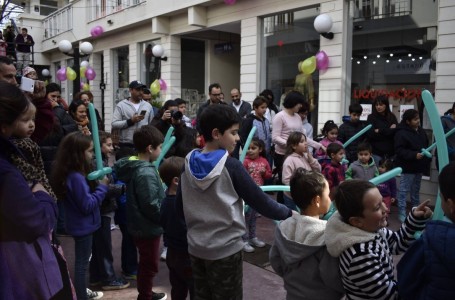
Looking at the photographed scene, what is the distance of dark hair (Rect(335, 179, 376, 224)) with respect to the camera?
1.76m

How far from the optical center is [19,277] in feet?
4.81

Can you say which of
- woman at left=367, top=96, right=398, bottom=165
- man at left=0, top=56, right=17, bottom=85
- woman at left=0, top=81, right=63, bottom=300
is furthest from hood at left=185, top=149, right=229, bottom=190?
woman at left=367, top=96, right=398, bottom=165

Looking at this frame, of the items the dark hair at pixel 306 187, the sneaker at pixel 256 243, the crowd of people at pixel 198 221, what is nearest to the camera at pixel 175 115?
the crowd of people at pixel 198 221

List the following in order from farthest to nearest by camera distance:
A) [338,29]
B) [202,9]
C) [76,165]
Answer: [202,9]
[338,29]
[76,165]

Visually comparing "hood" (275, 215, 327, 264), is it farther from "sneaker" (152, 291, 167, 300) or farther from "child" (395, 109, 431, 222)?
"child" (395, 109, 431, 222)

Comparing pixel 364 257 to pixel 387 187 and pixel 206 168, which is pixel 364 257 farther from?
pixel 387 187

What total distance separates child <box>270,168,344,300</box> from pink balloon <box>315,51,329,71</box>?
6.00 m

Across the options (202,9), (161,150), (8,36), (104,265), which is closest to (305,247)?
(161,150)

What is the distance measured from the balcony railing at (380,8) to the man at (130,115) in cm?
454

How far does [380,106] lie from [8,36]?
10.2 metres

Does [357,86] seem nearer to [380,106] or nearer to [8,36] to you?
[380,106]

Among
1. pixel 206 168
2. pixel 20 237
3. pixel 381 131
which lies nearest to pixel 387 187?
pixel 381 131

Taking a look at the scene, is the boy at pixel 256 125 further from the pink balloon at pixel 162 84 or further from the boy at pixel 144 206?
the pink balloon at pixel 162 84

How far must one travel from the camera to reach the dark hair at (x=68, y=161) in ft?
9.74
